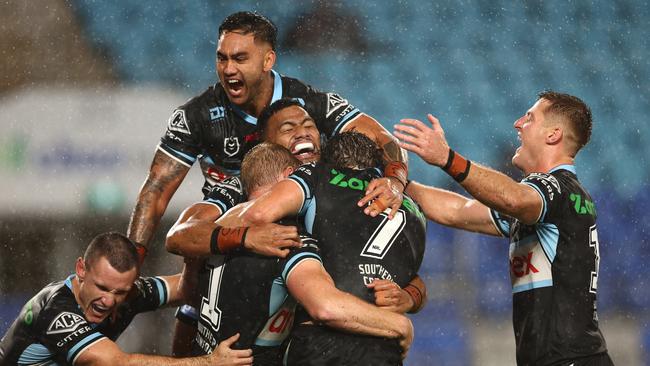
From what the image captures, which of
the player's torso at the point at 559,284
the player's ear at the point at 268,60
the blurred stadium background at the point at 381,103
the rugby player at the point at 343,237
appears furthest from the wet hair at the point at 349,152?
the blurred stadium background at the point at 381,103

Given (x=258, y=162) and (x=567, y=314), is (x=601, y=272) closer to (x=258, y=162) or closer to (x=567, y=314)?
(x=567, y=314)

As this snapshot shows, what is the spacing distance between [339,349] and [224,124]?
1611 mm

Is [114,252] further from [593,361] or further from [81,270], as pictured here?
[593,361]

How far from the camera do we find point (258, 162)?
3.72 metres

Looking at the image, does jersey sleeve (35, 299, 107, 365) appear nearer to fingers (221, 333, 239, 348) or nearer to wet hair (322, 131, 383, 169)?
fingers (221, 333, 239, 348)

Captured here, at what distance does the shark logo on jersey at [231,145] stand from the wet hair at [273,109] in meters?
0.28

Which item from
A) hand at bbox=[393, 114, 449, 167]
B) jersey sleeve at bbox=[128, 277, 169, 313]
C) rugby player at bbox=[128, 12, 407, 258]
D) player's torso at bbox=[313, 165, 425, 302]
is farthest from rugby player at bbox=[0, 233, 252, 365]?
hand at bbox=[393, 114, 449, 167]

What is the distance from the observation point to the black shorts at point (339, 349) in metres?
3.29

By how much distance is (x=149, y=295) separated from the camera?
4121 mm

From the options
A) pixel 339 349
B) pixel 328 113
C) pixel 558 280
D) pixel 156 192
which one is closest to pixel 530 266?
pixel 558 280

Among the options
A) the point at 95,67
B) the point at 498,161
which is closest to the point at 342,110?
the point at 498,161

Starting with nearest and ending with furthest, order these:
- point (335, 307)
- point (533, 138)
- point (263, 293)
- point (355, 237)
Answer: point (335, 307)
point (355, 237)
point (263, 293)
point (533, 138)

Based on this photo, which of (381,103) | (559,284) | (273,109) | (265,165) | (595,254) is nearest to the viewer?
(265,165)

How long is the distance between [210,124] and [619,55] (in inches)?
215
